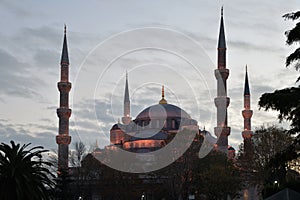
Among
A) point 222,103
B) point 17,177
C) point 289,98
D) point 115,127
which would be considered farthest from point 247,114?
point 289,98

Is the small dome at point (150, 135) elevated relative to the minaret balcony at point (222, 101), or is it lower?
lower

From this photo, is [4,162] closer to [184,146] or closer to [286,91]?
[286,91]

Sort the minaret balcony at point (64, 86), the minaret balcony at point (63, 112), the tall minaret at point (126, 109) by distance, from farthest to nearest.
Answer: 1. the tall minaret at point (126, 109)
2. the minaret balcony at point (64, 86)
3. the minaret balcony at point (63, 112)

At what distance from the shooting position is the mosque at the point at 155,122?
91.4 meters

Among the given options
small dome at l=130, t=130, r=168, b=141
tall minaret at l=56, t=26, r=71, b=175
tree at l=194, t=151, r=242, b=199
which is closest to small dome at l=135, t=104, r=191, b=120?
small dome at l=130, t=130, r=168, b=141

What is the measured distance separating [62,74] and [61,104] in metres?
5.42

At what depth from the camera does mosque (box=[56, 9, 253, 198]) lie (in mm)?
91375

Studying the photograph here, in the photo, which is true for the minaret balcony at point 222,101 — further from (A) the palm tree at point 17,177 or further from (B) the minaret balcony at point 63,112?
(A) the palm tree at point 17,177

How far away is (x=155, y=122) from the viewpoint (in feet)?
384

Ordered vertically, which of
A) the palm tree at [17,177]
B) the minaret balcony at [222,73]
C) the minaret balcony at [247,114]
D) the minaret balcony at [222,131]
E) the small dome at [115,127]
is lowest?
the palm tree at [17,177]

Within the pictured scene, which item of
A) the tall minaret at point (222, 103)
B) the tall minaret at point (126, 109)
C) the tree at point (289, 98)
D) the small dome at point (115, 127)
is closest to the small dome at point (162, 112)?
the tall minaret at point (126, 109)

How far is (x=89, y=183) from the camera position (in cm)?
7612

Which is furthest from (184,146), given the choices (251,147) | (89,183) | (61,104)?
(61,104)

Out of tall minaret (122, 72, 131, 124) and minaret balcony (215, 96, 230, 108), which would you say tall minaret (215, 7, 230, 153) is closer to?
minaret balcony (215, 96, 230, 108)
